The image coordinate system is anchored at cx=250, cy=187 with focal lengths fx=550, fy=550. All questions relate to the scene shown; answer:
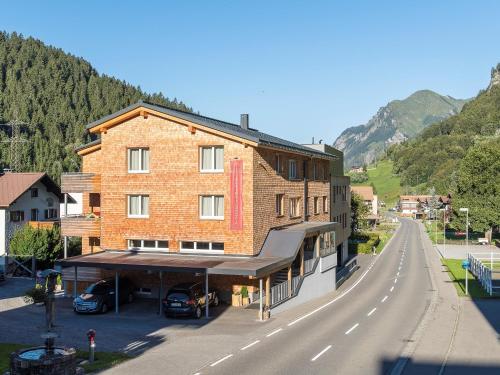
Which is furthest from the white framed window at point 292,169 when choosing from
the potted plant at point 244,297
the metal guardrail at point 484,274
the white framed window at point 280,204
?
the metal guardrail at point 484,274

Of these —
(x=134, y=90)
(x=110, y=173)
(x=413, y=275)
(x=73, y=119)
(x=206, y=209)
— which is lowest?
(x=413, y=275)

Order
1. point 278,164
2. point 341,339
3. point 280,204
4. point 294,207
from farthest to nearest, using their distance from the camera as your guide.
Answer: point 294,207 → point 280,204 → point 278,164 → point 341,339

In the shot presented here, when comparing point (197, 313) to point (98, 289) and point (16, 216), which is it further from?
point (16, 216)

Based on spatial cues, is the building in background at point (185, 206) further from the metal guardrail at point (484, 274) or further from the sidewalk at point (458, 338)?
the metal guardrail at point (484, 274)

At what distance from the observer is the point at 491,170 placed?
8662cm

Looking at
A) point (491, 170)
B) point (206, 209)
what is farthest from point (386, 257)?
point (206, 209)

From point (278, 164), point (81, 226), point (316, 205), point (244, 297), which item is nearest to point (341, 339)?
point (244, 297)

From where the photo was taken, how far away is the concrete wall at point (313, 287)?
32.8 m

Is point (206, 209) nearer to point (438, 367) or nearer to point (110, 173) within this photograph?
point (110, 173)

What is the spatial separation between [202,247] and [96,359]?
565 inches

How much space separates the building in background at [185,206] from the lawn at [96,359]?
8.82m

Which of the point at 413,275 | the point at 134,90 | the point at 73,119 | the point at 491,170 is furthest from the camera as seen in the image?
the point at 134,90

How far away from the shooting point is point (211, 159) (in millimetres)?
33812

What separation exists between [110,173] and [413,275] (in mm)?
31236
